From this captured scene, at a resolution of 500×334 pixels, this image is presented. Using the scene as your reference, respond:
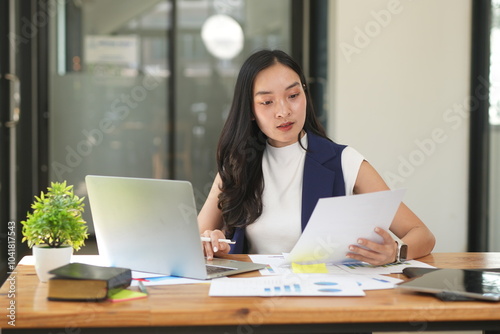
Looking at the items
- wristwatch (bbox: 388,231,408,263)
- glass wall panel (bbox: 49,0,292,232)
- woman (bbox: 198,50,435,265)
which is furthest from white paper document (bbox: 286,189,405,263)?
glass wall panel (bbox: 49,0,292,232)

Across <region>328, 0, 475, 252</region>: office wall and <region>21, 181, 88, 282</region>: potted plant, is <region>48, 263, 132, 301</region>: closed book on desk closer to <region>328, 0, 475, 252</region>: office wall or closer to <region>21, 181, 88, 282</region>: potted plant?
<region>21, 181, 88, 282</region>: potted plant

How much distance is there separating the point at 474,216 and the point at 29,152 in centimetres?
316

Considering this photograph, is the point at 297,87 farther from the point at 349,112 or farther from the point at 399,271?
the point at 349,112

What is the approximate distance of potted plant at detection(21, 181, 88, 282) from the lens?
1.51m

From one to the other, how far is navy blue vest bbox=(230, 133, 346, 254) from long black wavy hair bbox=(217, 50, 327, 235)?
0.26 ft

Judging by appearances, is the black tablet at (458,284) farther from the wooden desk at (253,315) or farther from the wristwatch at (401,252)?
the wristwatch at (401,252)

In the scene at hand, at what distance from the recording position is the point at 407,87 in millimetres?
4211

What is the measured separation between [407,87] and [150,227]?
3056 mm

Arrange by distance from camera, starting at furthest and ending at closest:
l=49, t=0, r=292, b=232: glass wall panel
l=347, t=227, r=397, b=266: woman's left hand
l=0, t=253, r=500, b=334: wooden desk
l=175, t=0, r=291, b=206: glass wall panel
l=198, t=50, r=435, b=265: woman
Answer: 1. l=175, t=0, r=291, b=206: glass wall panel
2. l=49, t=0, r=292, b=232: glass wall panel
3. l=198, t=50, r=435, b=265: woman
4. l=347, t=227, r=397, b=266: woman's left hand
5. l=0, t=253, r=500, b=334: wooden desk

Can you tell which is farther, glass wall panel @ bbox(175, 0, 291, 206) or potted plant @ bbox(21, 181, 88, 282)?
glass wall panel @ bbox(175, 0, 291, 206)

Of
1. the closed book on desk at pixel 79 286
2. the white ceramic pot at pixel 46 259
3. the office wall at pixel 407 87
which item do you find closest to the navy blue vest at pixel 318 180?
the white ceramic pot at pixel 46 259

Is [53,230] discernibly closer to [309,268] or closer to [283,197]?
[309,268]

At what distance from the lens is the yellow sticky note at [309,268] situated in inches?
62.9

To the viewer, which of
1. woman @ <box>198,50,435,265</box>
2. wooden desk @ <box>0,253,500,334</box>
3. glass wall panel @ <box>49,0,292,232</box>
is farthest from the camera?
glass wall panel @ <box>49,0,292,232</box>
